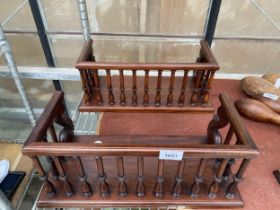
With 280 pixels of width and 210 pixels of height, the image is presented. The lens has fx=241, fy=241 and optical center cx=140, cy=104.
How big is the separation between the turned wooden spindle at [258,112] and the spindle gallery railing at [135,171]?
0.34 meters

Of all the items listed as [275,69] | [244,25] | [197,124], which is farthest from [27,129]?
[275,69]

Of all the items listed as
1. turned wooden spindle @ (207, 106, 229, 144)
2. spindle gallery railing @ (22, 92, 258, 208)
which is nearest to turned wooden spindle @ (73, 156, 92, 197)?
spindle gallery railing @ (22, 92, 258, 208)

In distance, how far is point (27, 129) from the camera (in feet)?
9.18

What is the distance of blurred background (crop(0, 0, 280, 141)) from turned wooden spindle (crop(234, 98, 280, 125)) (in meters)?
0.76

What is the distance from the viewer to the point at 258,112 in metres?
1.11

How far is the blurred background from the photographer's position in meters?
1.96

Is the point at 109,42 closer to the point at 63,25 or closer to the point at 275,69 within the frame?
the point at 63,25

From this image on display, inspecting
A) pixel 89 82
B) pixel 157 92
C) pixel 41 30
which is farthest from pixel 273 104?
pixel 41 30

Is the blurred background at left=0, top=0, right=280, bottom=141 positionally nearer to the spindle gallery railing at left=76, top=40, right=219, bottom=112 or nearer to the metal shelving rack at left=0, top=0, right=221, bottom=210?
the metal shelving rack at left=0, top=0, right=221, bottom=210

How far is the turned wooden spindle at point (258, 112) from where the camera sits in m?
1.11

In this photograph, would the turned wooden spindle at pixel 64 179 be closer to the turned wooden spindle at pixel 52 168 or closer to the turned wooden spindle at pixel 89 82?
the turned wooden spindle at pixel 52 168

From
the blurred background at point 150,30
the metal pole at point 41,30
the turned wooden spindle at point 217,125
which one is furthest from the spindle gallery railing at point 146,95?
the metal pole at point 41,30

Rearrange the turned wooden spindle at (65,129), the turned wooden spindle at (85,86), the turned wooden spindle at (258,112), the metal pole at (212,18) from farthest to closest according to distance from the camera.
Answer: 1. the metal pole at (212,18)
2. the turned wooden spindle at (258,112)
3. the turned wooden spindle at (85,86)
4. the turned wooden spindle at (65,129)

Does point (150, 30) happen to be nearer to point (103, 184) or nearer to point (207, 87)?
point (207, 87)
